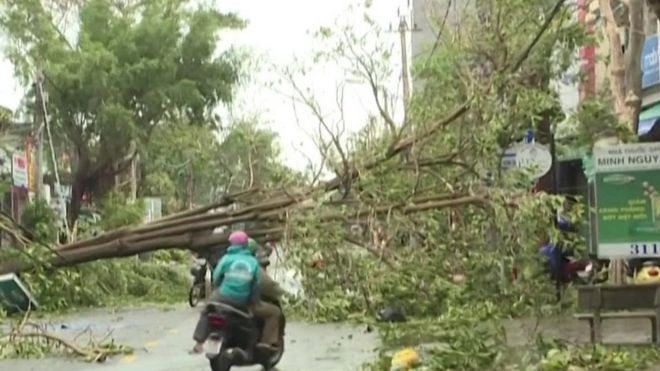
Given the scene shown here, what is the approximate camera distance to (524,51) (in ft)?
51.9

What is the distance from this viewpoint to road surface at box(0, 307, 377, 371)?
13.8 m

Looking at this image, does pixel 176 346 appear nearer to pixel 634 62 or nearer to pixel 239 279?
pixel 239 279

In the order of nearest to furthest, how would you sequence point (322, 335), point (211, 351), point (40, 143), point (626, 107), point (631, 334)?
point (211, 351) < point (631, 334) < point (322, 335) < point (626, 107) < point (40, 143)

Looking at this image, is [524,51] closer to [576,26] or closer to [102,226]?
[576,26]

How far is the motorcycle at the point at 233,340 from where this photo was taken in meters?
11.5

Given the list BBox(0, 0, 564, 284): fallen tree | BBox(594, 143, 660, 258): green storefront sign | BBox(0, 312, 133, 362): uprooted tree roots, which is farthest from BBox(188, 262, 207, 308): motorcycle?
BBox(594, 143, 660, 258): green storefront sign

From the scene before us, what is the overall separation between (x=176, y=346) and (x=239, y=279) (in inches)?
206

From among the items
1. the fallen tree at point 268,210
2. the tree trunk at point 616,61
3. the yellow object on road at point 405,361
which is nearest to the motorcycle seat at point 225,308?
the yellow object on road at point 405,361

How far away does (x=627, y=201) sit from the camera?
1449 centimetres

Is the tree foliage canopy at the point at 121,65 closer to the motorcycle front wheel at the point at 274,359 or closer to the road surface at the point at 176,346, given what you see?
the road surface at the point at 176,346

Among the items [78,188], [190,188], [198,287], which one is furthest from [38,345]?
[190,188]

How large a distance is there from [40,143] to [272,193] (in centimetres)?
2058

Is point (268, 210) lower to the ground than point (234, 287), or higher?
higher

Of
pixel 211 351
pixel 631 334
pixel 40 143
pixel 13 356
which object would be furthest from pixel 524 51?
pixel 40 143
